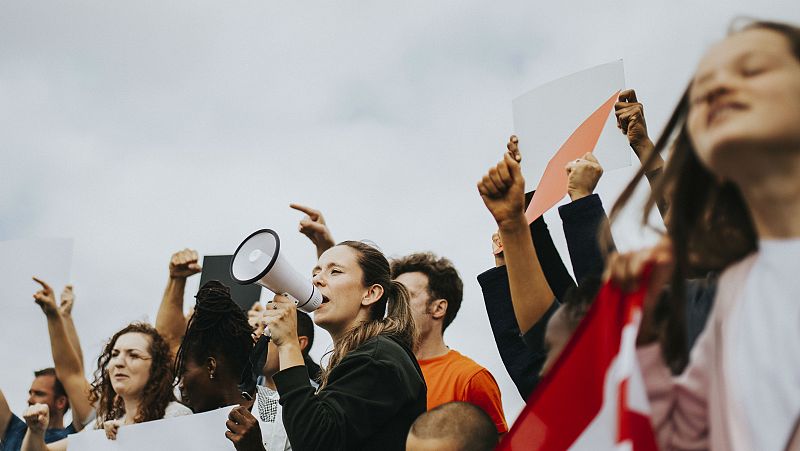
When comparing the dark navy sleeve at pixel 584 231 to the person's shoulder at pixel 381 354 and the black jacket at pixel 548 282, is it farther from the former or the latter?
the person's shoulder at pixel 381 354

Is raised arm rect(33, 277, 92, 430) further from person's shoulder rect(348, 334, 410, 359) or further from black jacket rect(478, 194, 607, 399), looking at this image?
black jacket rect(478, 194, 607, 399)

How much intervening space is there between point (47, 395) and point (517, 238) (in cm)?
338

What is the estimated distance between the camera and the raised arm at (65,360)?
458 centimetres

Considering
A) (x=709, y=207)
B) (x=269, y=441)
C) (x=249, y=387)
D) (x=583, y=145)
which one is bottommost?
(x=269, y=441)

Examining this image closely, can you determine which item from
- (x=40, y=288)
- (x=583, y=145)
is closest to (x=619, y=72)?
(x=583, y=145)

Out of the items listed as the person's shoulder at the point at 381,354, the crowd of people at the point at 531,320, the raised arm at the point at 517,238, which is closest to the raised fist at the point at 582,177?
the crowd of people at the point at 531,320

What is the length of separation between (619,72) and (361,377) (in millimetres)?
1565

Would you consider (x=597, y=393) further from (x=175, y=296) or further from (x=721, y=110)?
Result: (x=175, y=296)

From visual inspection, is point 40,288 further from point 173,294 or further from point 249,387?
point 249,387

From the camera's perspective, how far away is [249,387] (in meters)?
3.54

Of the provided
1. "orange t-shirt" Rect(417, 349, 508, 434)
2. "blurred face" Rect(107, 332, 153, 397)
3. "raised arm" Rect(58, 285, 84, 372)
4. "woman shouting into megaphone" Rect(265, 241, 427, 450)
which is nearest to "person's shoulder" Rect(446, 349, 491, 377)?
"orange t-shirt" Rect(417, 349, 508, 434)

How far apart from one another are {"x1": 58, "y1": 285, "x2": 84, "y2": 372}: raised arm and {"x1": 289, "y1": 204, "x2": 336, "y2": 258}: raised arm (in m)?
1.46

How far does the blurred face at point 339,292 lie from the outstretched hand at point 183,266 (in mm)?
1316

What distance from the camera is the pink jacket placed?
1496 mm
